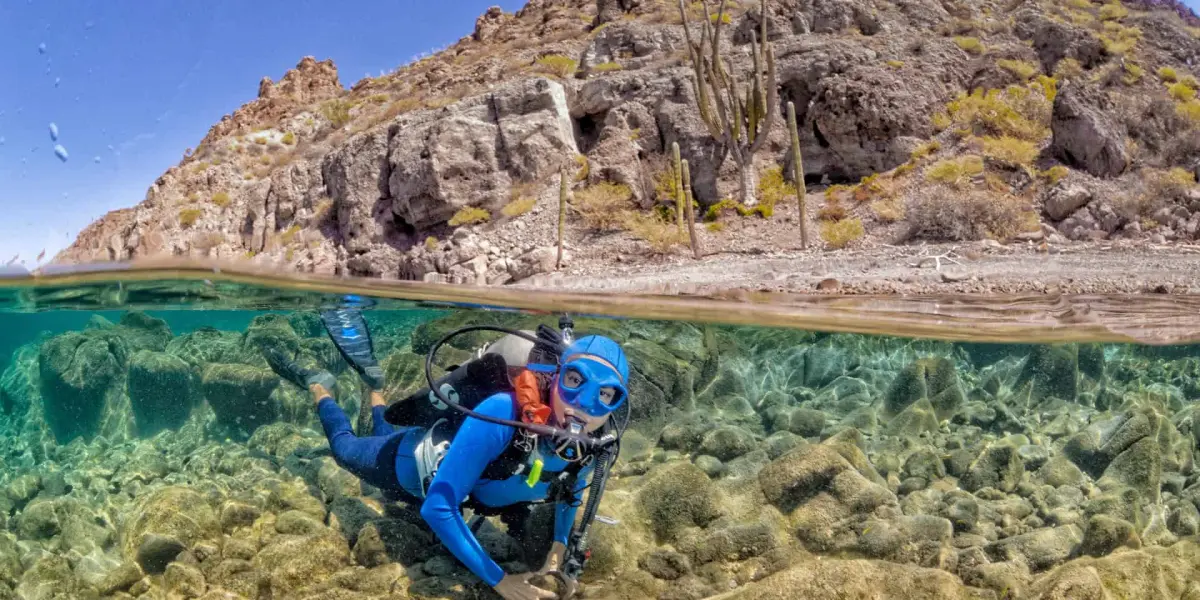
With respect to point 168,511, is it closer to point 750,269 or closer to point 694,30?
point 750,269

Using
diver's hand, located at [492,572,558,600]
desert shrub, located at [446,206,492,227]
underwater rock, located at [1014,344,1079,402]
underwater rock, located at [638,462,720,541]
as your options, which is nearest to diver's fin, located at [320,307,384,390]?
underwater rock, located at [638,462,720,541]

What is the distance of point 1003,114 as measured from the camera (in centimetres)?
2525

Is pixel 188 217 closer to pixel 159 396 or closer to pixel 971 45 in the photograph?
pixel 159 396

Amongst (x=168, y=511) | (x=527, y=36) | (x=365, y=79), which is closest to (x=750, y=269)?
(x=168, y=511)

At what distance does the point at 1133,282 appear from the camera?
15.5 metres

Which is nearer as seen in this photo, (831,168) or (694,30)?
(831,168)

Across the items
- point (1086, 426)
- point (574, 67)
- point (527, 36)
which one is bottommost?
point (1086, 426)

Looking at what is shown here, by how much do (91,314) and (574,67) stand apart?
25.0m

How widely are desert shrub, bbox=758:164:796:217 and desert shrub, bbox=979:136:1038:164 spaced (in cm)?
602

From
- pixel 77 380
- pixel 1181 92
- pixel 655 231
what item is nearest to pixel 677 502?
pixel 77 380

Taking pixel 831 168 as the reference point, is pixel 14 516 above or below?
below

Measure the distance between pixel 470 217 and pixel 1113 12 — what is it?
3266 centimetres

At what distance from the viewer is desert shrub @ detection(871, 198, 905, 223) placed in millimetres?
20844

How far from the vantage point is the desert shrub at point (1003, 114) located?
24797 millimetres
